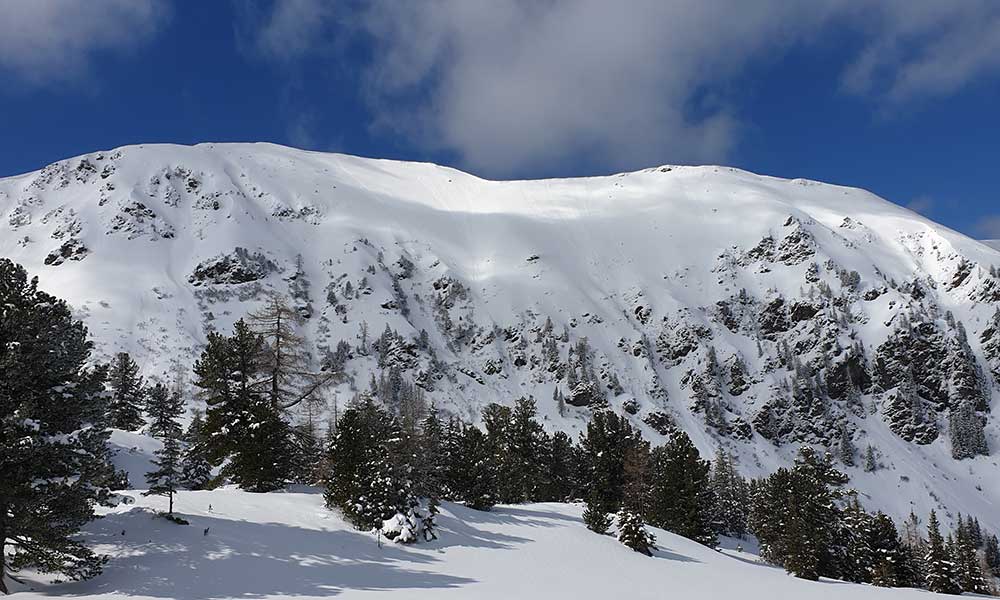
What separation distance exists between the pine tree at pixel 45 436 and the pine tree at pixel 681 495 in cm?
4252

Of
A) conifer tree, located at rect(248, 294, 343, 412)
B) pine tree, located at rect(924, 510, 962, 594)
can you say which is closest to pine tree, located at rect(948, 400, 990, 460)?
pine tree, located at rect(924, 510, 962, 594)

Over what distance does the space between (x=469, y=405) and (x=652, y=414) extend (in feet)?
159

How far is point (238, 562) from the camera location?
18781 mm

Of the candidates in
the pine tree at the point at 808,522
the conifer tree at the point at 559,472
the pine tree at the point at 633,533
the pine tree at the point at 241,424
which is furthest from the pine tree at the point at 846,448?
the pine tree at the point at 241,424

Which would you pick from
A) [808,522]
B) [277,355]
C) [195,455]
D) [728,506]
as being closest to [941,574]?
[808,522]

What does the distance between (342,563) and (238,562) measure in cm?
315

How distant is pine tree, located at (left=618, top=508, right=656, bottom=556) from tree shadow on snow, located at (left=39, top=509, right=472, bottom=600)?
11985 millimetres

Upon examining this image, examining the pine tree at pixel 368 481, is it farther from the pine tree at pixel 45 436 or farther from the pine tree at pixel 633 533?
the pine tree at pixel 633 533

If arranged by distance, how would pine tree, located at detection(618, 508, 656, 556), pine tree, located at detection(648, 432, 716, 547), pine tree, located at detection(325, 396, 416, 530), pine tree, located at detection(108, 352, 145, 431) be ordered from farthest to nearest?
pine tree, located at detection(108, 352, 145, 431), pine tree, located at detection(648, 432, 716, 547), pine tree, located at detection(618, 508, 656, 556), pine tree, located at detection(325, 396, 416, 530)

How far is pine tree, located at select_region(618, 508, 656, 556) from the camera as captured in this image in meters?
30.8

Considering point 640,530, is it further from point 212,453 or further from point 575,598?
point 212,453

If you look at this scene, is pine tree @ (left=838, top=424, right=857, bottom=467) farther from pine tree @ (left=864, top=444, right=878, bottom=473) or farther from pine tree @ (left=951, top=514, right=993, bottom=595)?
pine tree @ (left=951, top=514, right=993, bottom=595)

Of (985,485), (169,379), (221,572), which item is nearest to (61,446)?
(221,572)

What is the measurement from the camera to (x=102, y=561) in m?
16.8
